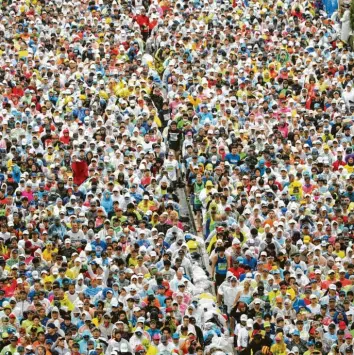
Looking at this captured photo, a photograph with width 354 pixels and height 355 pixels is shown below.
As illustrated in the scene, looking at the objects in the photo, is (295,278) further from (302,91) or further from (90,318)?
(302,91)

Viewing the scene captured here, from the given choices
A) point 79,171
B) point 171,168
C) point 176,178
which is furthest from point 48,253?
point 176,178

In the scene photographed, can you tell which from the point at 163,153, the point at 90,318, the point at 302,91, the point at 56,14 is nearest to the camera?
the point at 90,318

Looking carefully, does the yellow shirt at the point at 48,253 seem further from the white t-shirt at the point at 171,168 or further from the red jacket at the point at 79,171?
the white t-shirt at the point at 171,168

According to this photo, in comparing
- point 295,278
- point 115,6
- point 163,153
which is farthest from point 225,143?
point 115,6

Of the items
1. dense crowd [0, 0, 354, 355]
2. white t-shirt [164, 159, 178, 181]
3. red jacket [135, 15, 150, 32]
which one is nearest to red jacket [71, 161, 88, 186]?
dense crowd [0, 0, 354, 355]

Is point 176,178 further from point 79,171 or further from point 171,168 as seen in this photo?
point 79,171

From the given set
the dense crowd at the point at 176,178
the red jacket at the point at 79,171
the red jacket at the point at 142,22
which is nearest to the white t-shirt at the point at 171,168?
the dense crowd at the point at 176,178
